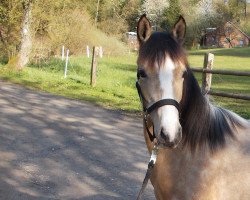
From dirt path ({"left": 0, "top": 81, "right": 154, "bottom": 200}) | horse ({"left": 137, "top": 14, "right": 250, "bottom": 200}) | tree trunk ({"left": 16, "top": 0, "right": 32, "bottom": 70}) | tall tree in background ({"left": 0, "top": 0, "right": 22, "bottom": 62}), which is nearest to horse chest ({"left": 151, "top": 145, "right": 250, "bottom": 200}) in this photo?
horse ({"left": 137, "top": 14, "right": 250, "bottom": 200})

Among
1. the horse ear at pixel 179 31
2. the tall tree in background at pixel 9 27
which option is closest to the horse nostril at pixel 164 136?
the horse ear at pixel 179 31

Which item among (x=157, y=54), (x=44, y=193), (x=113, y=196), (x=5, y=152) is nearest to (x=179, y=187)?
(x=157, y=54)

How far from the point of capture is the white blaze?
2303 mm

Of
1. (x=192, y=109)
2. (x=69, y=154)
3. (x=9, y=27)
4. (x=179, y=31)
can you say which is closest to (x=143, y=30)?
(x=179, y=31)

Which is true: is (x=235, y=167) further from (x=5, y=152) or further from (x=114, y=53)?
(x=114, y=53)

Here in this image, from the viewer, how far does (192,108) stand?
263 centimetres

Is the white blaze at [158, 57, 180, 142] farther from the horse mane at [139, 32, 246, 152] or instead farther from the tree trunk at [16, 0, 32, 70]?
the tree trunk at [16, 0, 32, 70]

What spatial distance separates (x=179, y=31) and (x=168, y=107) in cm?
61

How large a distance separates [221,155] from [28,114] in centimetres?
706

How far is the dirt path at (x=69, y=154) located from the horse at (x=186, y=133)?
2.17 meters

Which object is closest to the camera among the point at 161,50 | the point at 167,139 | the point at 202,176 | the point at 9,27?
the point at 167,139

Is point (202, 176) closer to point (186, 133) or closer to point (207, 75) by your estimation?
point (186, 133)

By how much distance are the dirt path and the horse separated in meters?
2.17

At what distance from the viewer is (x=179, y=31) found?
2.70m
